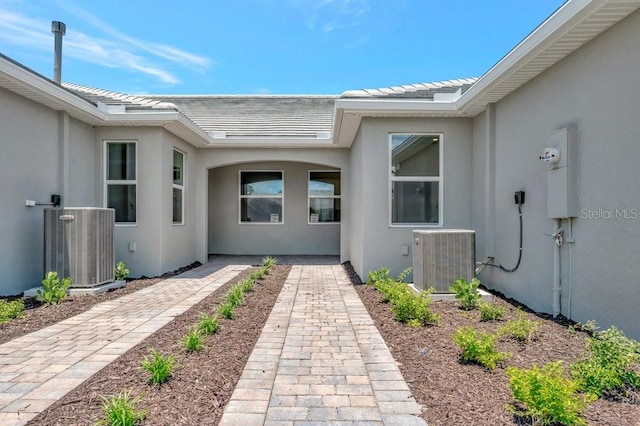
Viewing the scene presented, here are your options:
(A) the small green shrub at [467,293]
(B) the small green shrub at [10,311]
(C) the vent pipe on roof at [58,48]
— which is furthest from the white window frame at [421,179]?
(C) the vent pipe on roof at [58,48]

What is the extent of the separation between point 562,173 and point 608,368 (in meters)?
2.44

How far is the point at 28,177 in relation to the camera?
590 cm

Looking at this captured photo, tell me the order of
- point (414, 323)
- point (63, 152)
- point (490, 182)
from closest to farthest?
1. point (414, 323)
2. point (490, 182)
3. point (63, 152)

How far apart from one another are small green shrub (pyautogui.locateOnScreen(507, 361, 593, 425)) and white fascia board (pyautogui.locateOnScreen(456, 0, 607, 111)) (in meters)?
3.23

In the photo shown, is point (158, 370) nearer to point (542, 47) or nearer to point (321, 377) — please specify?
point (321, 377)

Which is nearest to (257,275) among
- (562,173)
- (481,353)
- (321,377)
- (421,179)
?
(421,179)

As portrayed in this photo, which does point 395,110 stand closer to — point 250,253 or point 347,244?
point 347,244

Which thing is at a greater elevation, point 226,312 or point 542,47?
point 542,47

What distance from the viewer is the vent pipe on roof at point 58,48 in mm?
10617

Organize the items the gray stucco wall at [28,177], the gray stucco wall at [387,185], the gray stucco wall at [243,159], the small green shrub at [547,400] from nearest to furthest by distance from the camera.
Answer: the small green shrub at [547,400], the gray stucco wall at [28,177], the gray stucco wall at [387,185], the gray stucco wall at [243,159]

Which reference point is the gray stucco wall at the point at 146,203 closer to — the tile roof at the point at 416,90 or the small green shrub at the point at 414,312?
the tile roof at the point at 416,90

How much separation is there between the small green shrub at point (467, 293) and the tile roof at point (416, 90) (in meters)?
3.33

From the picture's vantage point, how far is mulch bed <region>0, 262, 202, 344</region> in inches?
159

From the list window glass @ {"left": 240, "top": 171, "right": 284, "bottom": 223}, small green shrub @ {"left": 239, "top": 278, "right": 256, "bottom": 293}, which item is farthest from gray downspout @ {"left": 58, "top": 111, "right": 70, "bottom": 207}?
window glass @ {"left": 240, "top": 171, "right": 284, "bottom": 223}
